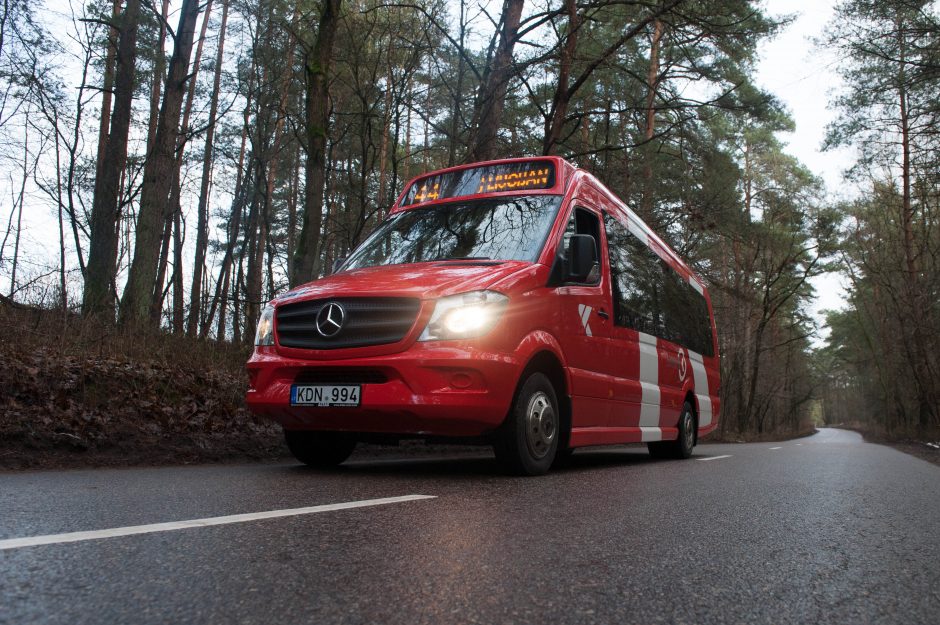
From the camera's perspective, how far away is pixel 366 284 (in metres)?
5.22

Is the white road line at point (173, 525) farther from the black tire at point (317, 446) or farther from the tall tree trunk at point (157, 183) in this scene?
the tall tree trunk at point (157, 183)

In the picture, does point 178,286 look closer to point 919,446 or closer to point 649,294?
point 649,294

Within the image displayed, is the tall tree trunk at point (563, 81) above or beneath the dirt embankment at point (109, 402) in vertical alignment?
above

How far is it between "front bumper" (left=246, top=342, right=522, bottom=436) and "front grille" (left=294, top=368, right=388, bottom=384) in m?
0.01

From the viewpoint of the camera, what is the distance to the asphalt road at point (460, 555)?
190 centimetres

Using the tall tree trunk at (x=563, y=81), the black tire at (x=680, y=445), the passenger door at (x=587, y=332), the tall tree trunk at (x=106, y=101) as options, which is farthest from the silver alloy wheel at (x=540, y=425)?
the tall tree trunk at (x=106, y=101)

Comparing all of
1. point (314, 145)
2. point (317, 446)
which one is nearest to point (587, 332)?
point (317, 446)

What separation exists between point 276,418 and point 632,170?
527 inches

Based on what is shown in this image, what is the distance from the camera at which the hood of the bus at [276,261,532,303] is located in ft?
16.3

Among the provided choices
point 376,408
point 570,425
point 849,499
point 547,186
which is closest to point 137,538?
point 376,408

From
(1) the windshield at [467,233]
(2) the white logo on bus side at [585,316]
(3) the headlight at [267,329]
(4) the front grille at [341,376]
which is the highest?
(1) the windshield at [467,233]

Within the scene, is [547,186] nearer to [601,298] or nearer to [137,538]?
[601,298]

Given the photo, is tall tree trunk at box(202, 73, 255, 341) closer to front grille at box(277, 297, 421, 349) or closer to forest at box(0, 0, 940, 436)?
forest at box(0, 0, 940, 436)

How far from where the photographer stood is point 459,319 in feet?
16.0
